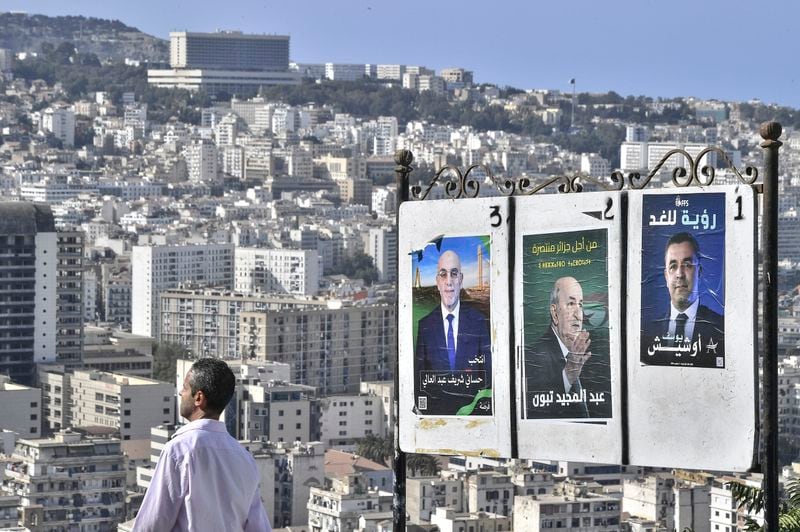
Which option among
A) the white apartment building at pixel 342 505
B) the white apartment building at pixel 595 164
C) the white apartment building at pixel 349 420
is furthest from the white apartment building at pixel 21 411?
the white apartment building at pixel 595 164

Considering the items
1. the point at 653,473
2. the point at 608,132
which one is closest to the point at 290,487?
the point at 653,473

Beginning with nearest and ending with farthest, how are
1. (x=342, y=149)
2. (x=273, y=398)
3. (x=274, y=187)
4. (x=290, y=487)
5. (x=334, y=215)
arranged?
(x=290, y=487) → (x=273, y=398) → (x=334, y=215) → (x=274, y=187) → (x=342, y=149)

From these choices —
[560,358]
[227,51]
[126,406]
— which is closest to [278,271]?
[126,406]

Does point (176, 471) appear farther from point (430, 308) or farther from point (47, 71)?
point (47, 71)

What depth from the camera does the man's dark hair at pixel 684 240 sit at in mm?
3789

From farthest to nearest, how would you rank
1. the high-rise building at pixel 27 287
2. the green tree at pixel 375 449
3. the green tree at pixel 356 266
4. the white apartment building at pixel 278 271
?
the green tree at pixel 356 266, the white apartment building at pixel 278 271, the high-rise building at pixel 27 287, the green tree at pixel 375 449

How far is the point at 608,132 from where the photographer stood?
317ft

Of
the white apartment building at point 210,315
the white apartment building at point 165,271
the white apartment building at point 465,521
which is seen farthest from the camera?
the white apartment building at point 165,271

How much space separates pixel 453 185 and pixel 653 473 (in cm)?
2429

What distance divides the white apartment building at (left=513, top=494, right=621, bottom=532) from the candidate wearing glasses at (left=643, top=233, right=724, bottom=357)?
20013 mm

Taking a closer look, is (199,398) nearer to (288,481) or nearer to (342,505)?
(342,505)

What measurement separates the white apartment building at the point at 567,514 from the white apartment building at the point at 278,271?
29093 millimetres

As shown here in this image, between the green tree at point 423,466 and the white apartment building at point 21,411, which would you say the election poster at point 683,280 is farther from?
the white apartment building at point 21,411

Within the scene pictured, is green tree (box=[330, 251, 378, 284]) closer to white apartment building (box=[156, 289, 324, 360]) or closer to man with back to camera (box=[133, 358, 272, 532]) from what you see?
white apartment building (box=[156, 289, 324, 360])
